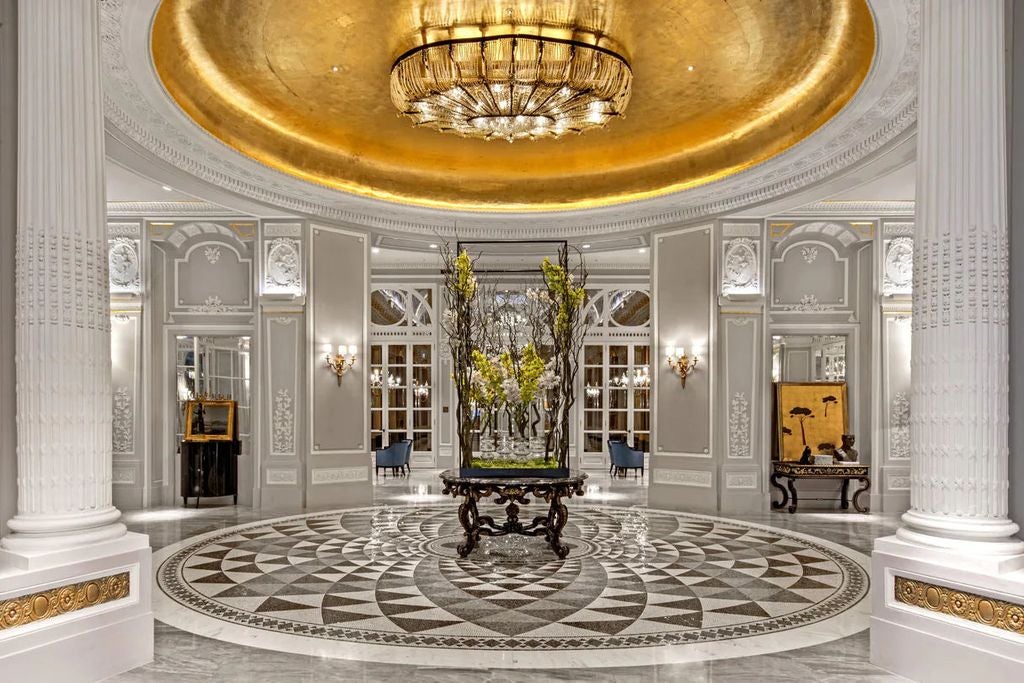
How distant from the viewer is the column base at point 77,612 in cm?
374

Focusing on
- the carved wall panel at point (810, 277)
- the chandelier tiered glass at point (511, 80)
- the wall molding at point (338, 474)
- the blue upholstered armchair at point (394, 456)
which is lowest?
the blue upholstered armchair at point (394, 456)

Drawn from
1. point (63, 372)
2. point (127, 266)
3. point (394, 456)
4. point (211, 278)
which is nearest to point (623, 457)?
point (394, 456)

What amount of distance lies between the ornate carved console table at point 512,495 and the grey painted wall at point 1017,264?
143 inches

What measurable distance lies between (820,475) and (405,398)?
8.15 m

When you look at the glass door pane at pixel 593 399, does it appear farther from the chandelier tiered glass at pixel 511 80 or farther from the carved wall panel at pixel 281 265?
the chandelier tiered glass at pixel 511 80

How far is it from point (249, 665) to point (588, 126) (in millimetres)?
5522

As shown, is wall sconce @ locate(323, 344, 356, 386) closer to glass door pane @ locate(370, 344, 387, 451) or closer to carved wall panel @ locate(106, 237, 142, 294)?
carved wall panel @ locate(106, 237, 142, 294)

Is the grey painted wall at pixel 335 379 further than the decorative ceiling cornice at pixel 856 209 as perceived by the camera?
Yes

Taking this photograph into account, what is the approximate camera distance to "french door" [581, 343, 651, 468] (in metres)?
15.3

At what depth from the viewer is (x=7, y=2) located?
13.5 feet

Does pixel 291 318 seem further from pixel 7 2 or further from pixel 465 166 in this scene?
pixel 7 2

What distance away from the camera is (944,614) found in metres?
3.94

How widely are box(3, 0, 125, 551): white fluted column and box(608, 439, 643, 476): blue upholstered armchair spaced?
10.6 metres

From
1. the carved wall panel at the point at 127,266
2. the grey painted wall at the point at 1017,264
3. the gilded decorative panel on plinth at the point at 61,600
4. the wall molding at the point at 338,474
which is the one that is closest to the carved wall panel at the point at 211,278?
the carved wall panel at the point at 127,266
